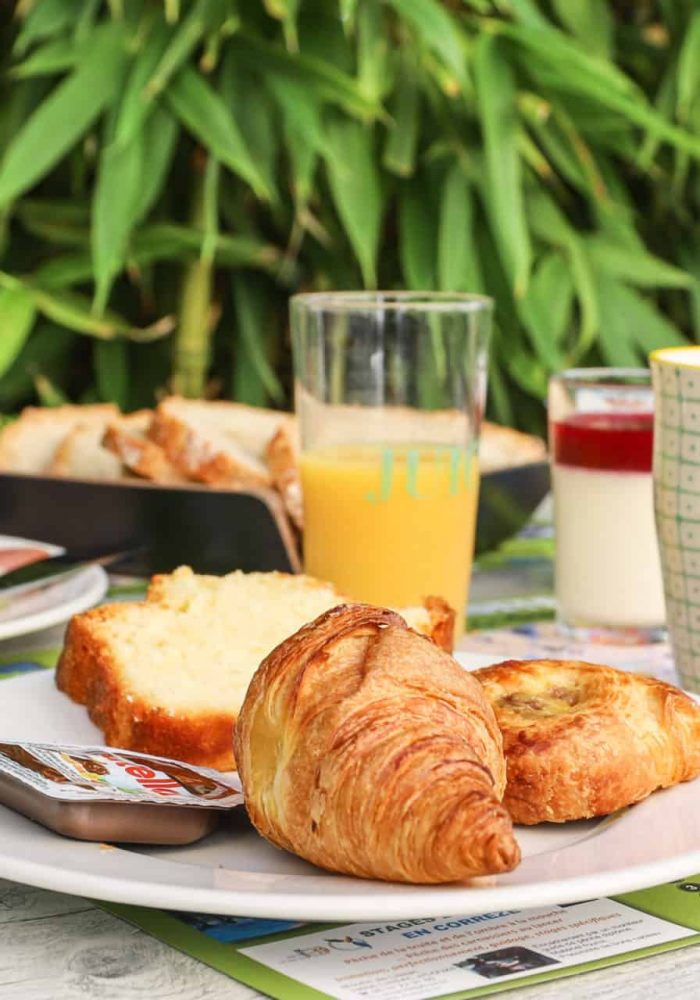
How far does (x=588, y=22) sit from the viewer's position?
288 centimetres

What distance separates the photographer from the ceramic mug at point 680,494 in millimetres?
955

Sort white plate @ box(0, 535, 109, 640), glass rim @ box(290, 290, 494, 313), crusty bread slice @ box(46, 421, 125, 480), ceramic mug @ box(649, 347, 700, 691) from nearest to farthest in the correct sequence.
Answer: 1. ceramic mug @ box(649, 347, 700, 691)
2. white plate @ box(0, 535, 109, 640)
3. glass rim @ box(290, 290, 494, 313)
4. crusty bread slice @ box(46, 421, 125, 480)

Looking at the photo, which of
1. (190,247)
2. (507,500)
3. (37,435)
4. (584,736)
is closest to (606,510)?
(507,500)

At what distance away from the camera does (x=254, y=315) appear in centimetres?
301

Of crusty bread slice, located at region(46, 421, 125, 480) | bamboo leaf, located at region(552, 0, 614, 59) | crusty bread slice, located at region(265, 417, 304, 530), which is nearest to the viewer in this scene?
crusty bread slice, located at region(265, 417, 304, 530)

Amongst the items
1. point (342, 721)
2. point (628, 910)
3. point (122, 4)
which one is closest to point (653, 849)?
point (628, 910)

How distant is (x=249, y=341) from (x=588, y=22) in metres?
0.89

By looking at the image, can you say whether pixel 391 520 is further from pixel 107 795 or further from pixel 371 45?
pixel 371 45

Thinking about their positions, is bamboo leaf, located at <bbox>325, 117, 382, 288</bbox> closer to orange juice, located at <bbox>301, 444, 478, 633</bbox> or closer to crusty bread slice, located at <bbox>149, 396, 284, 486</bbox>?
crusty bread slice, located at <bbox>149, 396, 284, 486</bbox>

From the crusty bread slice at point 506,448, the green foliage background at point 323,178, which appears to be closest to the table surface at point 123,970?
the crusty bread slice at point 506,448

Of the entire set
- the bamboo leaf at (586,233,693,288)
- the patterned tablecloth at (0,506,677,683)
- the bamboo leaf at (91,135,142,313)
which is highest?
the bamboo leaf at (91,135,142,313)

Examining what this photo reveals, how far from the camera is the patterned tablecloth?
1.12 m

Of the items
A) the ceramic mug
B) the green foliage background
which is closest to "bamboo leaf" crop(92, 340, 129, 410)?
the green foliage background

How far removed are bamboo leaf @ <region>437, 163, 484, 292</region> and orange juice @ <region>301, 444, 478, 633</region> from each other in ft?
4.76
